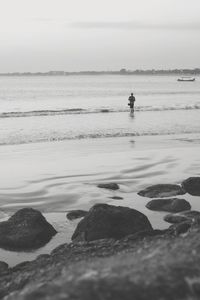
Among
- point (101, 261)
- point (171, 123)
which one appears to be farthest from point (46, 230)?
point (171, 123)

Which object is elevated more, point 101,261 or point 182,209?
point 101,261

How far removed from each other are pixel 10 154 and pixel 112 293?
1454 cm

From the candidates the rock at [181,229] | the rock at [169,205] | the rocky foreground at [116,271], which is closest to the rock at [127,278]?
the rocky foreground at [116,271]

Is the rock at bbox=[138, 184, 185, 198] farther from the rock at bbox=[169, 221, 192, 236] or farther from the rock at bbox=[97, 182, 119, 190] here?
the rock at bbox=[169, 221, 192, 236]

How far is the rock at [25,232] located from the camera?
7.72 m

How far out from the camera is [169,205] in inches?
375

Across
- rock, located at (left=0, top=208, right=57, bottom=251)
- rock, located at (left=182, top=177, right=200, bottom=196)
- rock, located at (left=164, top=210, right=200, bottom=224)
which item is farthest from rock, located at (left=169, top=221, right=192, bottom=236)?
rock, located at (left=182, top=177, right=200, bottom=196)

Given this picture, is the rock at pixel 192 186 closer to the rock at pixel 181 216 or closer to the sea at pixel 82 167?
the sea at pixel 82 167

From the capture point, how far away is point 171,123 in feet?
104

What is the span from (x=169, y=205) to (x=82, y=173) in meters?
4.74

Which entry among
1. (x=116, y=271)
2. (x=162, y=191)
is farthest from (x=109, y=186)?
(x=116, y=271)

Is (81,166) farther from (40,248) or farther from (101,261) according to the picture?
(101,261)

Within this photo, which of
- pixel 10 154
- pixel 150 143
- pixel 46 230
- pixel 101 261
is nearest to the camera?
pixel 101 261

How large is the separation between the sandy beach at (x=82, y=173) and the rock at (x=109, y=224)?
1.82ft
